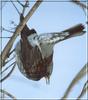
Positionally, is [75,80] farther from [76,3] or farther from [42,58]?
[42,58]

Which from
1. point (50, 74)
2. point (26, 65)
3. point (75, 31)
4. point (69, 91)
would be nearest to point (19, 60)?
point (26, 65)

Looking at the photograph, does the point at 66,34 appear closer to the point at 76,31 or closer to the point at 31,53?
the point at 76,31

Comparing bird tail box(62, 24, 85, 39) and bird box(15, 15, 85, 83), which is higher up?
bird tail box(62, 24, 85, 39)

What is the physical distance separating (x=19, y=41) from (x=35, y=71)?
11 cm

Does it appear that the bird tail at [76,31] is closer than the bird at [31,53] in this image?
Yes

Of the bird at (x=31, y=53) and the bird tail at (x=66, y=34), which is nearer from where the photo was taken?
the bird tail at (x=66, y=34)

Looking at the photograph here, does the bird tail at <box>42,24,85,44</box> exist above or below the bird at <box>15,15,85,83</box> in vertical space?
above

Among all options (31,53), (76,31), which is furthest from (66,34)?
(31,53)

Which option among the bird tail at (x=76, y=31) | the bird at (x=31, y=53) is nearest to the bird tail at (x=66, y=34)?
the bird tail at (x=76, y=31)

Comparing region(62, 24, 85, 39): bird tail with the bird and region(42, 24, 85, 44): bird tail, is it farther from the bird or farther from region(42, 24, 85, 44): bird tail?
the bird

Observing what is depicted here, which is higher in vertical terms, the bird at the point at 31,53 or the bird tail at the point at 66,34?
the bird tail at the point at 66,34

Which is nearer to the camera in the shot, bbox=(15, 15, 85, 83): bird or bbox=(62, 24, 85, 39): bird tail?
bbox=(62, 24, 85, 39): bird tail

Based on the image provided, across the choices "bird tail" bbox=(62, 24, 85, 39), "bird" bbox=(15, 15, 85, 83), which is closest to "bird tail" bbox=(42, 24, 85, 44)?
"bird tail" bbox=(62, 24, 85, 39)

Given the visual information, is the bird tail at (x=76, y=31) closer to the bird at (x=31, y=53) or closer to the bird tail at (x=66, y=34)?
the bird tail at (x=66, y=34)
